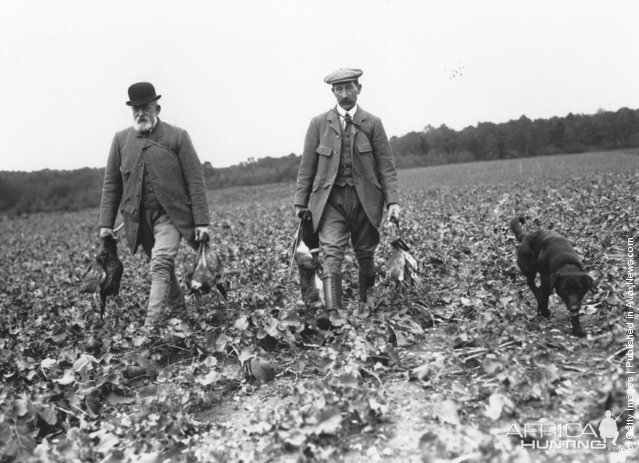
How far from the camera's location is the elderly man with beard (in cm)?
489

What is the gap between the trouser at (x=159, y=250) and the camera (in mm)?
4852

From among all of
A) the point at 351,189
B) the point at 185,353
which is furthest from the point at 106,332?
the point at 351,189

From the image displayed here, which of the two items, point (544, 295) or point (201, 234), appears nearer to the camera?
point (544, 295)

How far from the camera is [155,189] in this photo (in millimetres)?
4980

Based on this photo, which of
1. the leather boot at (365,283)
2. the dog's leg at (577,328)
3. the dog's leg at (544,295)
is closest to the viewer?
the dog's leg at (577,328)

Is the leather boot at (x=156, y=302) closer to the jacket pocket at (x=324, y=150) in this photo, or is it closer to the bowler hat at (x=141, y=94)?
the bowler hat at (x=141, y=94)

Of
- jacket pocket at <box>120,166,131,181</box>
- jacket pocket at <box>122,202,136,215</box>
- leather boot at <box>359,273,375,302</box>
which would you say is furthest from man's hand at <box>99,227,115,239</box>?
leather boot at <box>359,273,375,302</box>

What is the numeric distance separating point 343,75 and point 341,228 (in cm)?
136

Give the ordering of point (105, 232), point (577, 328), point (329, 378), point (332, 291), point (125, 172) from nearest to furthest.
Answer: point (329, 378)
point (577, 328)
point (332, 291)
point (125, 172)
point (105, 232)

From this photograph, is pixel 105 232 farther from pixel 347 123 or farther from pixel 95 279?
pixel 347 123

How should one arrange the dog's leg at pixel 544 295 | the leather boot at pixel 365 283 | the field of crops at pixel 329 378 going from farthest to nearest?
the leather boot at pixel 365 283 → the dog's leg at pixel 544 295 → the field of crops at pixel 329 378

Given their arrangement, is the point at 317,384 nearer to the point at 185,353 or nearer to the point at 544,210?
the point at 185,353

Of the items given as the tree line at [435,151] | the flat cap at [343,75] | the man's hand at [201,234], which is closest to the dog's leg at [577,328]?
the flat cap at [343,75]

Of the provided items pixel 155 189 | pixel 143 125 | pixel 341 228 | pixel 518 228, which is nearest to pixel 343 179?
pixel 341 228
